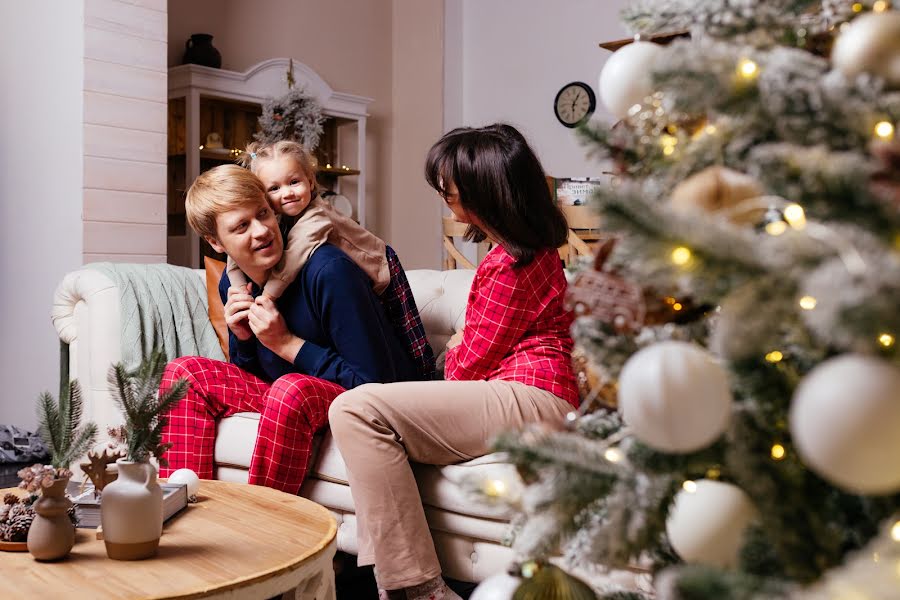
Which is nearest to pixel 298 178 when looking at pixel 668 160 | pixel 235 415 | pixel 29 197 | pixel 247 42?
pixel 235 415

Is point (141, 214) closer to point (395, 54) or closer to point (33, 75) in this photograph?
point (33, 75)

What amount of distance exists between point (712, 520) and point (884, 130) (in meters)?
0.31

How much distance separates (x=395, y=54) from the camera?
6.09 metres

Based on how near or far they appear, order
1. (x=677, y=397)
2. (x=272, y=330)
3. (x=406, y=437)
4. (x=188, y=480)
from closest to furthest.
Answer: (x=677, y=397) → (x=188, y=480) → (x=406, y=437) → (x=272, y=330)

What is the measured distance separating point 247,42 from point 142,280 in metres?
2.95

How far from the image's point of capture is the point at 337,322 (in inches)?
84.7

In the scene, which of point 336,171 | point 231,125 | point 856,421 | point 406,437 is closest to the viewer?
point 856,421

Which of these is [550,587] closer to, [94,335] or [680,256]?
[680,256]

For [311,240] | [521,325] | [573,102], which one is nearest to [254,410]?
[311,240]

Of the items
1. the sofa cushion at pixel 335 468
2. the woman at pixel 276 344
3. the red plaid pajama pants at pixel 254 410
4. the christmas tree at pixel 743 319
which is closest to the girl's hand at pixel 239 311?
the woman at pixel 276 344

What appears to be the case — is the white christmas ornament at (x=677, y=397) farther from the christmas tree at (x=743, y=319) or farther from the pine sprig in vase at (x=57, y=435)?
the pine sprig in vase at (x=57, y=435)

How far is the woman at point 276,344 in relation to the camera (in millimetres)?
2039

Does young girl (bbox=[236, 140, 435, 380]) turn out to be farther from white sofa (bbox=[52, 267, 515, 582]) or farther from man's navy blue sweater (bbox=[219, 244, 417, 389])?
white sofa (bbox=[52, 267, 515, 582])

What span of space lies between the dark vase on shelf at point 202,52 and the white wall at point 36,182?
0.98 m
